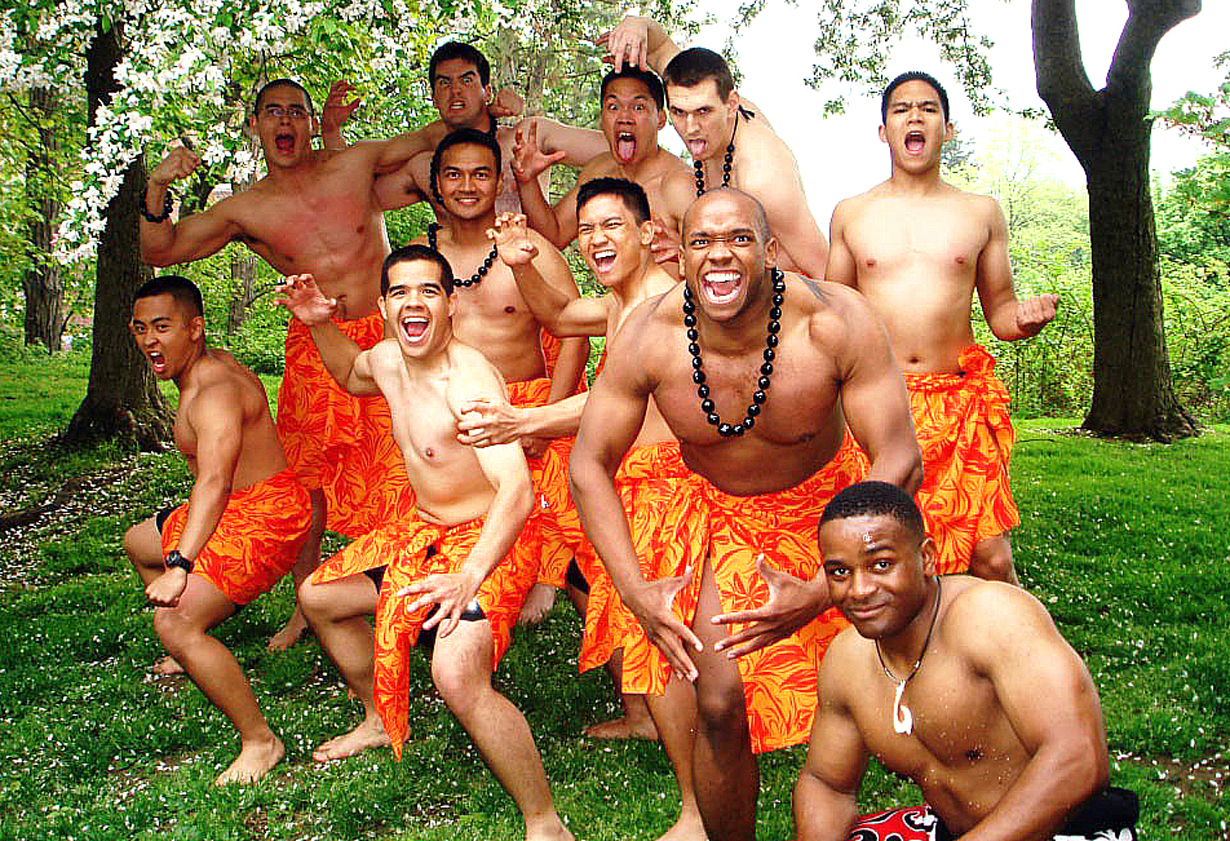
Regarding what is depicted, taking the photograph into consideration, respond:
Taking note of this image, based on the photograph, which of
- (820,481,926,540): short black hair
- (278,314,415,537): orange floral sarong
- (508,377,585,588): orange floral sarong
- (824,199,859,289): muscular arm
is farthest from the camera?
(278,314,415,537): orange floral sarong

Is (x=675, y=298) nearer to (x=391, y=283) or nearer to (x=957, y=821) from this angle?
(x=391, y=283)

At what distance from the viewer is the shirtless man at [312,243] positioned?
591cm

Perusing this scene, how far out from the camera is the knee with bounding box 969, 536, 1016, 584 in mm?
4719

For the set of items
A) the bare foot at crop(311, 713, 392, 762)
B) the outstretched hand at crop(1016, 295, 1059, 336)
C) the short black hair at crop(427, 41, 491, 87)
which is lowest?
the bare foot at crop(311, 713, 392, 762)

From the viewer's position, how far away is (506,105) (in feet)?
20.3

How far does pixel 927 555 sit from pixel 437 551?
2178 mm

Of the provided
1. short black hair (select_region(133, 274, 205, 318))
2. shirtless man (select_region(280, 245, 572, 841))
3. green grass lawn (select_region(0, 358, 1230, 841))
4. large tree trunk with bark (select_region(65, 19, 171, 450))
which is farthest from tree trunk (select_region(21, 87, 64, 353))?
shirtless man (select_region(280, 245, 572, 841))

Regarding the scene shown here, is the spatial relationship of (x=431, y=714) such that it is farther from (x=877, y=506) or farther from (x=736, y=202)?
(x=877, y=506)

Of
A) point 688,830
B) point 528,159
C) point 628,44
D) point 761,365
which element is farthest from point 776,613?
point 628,44

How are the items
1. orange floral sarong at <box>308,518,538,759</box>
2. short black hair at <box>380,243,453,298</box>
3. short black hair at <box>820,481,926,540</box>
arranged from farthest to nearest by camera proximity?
short black hair at <box>380,243,453,298</box>
orange floral sarong at <box>308,518,538,759</box>
short black hair at <box>820,481,926,540</box>

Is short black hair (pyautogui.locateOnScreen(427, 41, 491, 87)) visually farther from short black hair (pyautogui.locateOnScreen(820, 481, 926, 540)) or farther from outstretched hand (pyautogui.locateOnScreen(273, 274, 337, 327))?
short black hair (pyautogui.locateOnScreen(820, 481, 926, 540))

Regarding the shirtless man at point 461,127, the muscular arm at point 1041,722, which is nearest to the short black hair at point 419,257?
the shirtless man at point 461,127

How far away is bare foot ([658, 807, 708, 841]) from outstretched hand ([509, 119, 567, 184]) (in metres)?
2.93

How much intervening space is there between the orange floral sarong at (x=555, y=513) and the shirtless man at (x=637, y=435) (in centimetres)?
14
